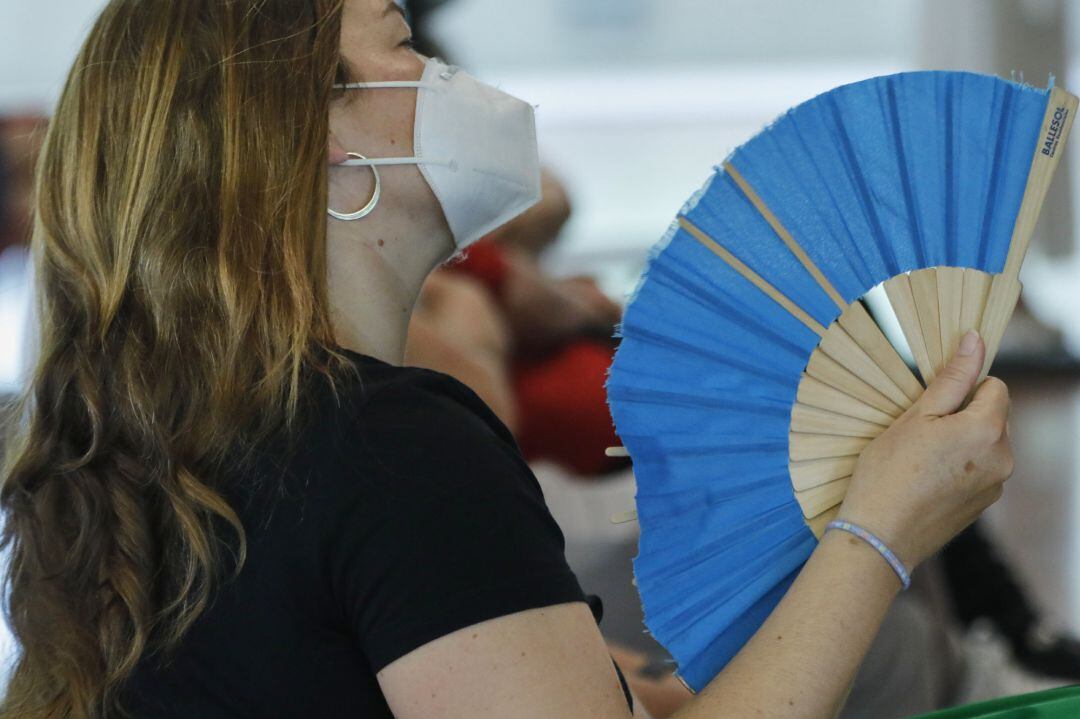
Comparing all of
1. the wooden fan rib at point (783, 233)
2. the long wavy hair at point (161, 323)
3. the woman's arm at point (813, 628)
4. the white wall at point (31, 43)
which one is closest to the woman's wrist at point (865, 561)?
the woman's arm at point (813, 628)

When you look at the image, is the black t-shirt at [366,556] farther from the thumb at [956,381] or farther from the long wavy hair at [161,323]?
the thumb at [956,381]

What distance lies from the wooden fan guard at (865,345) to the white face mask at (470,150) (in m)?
0.22

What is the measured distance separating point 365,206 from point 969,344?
0.52m

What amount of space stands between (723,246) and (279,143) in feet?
1.24

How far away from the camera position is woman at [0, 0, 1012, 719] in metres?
0.87

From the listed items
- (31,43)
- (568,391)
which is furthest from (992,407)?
(31,43)

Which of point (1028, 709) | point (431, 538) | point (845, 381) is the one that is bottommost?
point (1028, 709)

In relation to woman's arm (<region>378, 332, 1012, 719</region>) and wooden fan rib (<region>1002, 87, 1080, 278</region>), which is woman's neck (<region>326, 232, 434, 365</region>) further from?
wooden fan rib (<region>1002, 87, 1080, 278</region>)

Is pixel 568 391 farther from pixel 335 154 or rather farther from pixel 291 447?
pixel 291 447

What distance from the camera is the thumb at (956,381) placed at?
0.99 meters

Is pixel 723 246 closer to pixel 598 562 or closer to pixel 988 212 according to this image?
pixel 988 212

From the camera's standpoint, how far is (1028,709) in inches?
39.0

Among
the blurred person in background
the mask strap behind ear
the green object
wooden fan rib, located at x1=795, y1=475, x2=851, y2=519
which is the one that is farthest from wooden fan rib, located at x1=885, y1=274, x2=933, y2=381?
the blurred person in background

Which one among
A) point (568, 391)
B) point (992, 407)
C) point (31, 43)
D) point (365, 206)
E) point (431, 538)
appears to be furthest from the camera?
point (31, 43)
